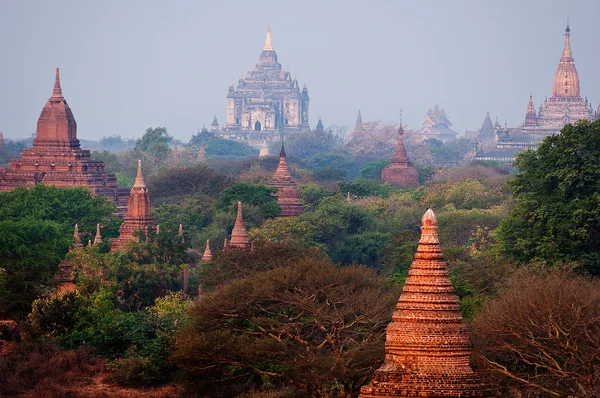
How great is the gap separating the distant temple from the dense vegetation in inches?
3397

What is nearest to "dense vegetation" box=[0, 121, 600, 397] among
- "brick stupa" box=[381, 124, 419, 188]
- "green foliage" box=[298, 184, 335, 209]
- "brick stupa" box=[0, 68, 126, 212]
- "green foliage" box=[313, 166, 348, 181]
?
"brick stupa" box=[0, 68, 126, 212]

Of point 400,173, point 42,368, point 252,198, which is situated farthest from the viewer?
point 400,173

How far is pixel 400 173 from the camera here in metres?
106

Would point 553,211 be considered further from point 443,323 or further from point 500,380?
point 443,323

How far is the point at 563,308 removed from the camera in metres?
31.5

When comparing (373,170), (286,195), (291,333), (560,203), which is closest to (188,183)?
(286,195)

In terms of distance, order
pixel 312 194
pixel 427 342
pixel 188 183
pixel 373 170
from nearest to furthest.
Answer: pixel 427 342
pixel 312 194
pixel 188 183
pixel 373 170

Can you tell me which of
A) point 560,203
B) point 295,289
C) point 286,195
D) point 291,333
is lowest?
point 291,333

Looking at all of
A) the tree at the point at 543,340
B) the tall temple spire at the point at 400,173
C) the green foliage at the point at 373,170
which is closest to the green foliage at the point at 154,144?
the green foliage at the point at 373,170

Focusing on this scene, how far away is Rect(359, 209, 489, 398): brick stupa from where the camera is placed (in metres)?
24.2

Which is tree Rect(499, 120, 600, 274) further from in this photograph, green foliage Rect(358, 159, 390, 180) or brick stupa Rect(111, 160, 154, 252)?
green foliage Rect(358, 159, 390, 180)

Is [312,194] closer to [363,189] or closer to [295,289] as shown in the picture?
[363,189]

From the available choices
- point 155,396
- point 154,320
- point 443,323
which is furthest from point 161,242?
point 443,323

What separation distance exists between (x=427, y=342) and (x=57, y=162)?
54898 millimetres
